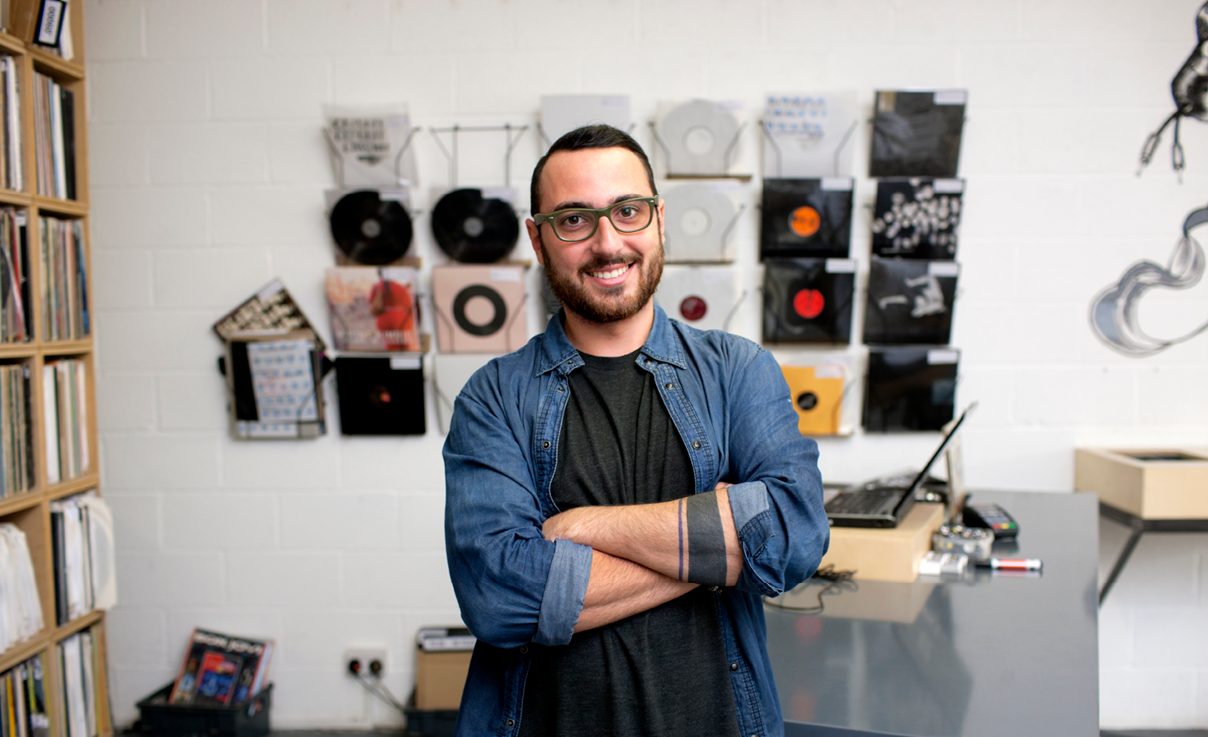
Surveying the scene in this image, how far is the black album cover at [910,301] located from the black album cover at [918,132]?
0.29 meters

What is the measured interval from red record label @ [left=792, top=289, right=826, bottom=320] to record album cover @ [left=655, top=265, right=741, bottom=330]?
19 cm

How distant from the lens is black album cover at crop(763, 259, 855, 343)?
8.24 ft

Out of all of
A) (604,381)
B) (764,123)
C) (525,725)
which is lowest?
(525,725)

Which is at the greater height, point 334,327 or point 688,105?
point 688,105

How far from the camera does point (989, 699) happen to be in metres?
1.10

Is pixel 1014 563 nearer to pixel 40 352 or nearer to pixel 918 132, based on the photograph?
pixel 918 132

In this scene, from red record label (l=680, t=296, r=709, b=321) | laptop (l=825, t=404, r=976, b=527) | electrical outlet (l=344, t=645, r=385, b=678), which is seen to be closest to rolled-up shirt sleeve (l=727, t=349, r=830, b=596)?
laptop (l=825, t=404, r=976, b=527)

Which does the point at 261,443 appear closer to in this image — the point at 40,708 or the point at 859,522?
the point at 40,708

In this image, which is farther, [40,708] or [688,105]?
[688,105]

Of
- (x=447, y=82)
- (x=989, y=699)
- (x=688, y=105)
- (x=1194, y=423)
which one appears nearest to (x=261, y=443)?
(x=447, y=82)

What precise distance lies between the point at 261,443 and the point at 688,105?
176cm

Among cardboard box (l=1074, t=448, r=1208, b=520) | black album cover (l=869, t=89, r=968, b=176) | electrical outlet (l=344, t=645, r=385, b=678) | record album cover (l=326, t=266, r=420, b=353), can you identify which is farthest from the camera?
electrical outlet (l=344, t=645, r=385, b=678)

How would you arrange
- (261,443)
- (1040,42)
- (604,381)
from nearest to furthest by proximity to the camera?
(604,381) → (1040,42) → (261,443)

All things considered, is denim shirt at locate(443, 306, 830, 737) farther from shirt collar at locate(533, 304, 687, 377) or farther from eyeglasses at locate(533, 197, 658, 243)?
eyeglasses at locate(533, 197, 658, 243)
